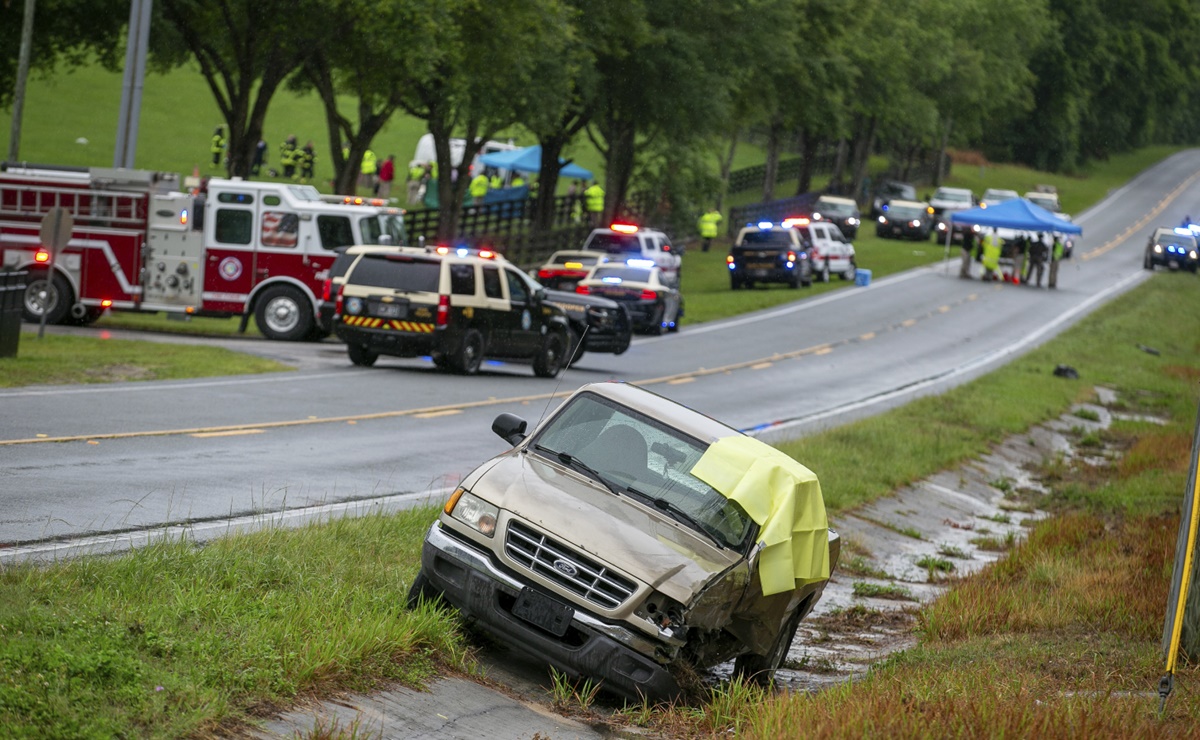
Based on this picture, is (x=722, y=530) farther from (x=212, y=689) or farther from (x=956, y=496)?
(x=956, y=496)

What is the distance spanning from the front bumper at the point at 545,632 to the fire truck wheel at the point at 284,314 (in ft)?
64.5

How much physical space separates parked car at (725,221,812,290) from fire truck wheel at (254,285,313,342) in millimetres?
20400

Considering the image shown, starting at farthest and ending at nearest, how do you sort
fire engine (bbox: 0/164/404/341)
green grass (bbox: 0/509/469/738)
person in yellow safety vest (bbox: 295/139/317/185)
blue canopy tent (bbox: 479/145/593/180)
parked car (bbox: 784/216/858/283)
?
blue canopy tent (bbox: 479/145/593/180) < person in yellow safety vest (bbox: 295/139/317/185) < parked car (bbox: 784/216/858/283) < fire engine (bbox: 0/164/404/341) < green grass (bbox: 0/509/469/738)

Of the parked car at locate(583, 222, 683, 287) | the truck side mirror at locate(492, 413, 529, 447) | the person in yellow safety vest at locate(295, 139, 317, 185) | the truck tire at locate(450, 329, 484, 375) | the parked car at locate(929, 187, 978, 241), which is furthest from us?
the parked car at locate(929, 187, 978, 241)

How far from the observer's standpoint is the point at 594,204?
171ft

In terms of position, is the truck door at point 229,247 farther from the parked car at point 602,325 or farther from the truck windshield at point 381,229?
the parked car at point 602,325

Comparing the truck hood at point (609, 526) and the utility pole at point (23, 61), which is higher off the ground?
the utility pole at point (23, 61)

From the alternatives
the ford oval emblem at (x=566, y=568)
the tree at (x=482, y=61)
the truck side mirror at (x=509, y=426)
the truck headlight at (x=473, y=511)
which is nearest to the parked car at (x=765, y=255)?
the tree at (x=482, y=61)

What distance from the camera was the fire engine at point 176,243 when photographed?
26750 millimetres

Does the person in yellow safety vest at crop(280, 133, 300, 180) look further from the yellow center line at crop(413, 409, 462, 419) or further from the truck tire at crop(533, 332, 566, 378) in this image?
the yellow center line at crop(413, 409, 462, 419)

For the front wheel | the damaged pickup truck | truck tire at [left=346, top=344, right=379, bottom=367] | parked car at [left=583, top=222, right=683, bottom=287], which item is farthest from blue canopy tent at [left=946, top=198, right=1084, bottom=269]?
the damaged pickup truck

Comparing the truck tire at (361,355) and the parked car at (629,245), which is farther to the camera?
the parked car at (629,245)

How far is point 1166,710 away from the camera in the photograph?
23.3 ft

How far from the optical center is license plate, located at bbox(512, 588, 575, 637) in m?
7.63
